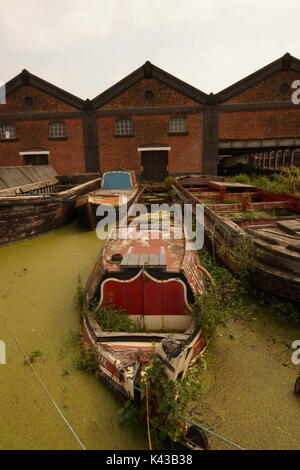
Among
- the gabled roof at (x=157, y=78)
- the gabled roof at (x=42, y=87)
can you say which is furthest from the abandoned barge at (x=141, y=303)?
the gabled roof at (x=42, y=87)

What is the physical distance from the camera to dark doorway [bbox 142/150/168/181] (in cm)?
2025

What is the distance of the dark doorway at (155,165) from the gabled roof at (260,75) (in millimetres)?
5391

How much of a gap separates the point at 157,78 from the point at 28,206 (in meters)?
15.0

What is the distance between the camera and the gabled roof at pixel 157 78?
18.8 metres

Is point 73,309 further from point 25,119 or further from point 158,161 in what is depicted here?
point 25,119

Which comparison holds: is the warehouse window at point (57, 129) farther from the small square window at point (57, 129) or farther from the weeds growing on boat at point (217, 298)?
the weeds growing on boat at point (217, 298)

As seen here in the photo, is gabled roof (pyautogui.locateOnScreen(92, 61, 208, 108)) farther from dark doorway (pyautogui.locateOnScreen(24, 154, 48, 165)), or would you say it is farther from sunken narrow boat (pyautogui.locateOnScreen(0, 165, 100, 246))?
sunken narrow boat (pyautogui.locateOnScreen(0, 165, 100, 246))

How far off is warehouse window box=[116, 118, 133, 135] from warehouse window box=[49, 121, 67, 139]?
3.92 m

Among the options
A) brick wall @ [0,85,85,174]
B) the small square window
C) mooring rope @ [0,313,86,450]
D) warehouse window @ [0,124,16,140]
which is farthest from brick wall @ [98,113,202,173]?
mooring rope @ [0,313,86,450]

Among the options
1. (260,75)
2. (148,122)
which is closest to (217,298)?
(148,122)

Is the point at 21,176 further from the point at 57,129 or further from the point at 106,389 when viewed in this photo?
the point at 106,389

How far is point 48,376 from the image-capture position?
3.53m

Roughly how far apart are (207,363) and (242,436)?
1.01 meters

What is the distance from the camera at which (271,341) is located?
407 centimetres
